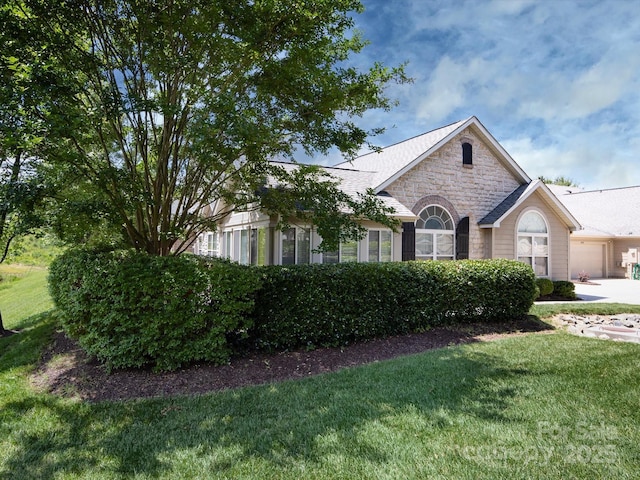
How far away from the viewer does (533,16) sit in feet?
34.2

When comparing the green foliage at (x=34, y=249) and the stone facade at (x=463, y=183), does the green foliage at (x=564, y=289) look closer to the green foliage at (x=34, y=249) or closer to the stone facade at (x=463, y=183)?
the stone facade at (x=463, y=183)

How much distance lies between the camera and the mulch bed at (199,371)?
5.08m

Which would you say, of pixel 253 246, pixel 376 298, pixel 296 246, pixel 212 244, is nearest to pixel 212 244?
pixel 212 244

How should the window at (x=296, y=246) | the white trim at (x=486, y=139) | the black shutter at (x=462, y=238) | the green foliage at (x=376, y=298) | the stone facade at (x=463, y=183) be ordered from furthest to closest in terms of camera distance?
1. the black shutter at (x=462, y=238)
2. the stone facade at (x=463, y=183)
3. the white trim at (x=486, y=139)
4. the window at (x=296, y=246)
5. the green foliage at (x=376, y=298)

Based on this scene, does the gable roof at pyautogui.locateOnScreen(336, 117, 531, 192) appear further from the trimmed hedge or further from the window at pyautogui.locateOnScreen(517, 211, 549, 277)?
the trimmed hedge

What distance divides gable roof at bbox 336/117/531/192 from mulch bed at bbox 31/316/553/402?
7.06 m

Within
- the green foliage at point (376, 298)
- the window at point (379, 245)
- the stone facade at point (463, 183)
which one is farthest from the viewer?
the stone facade at point (463, 183)

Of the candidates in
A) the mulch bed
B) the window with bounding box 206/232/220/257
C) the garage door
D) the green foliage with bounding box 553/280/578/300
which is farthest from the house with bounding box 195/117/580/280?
the garage door

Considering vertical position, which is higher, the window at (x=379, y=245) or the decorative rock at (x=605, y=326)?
the window at (x=379, y=245)

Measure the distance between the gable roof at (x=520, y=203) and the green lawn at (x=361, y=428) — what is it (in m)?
9.51

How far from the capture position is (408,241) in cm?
1282

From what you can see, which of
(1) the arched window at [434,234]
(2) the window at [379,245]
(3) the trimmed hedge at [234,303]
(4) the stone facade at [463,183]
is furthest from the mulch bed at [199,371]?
(4) the stone facade at [463,183]

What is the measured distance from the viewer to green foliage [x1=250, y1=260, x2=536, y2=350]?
6613 mm

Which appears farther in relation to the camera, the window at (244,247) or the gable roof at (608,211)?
the gable roof at (608,211)
